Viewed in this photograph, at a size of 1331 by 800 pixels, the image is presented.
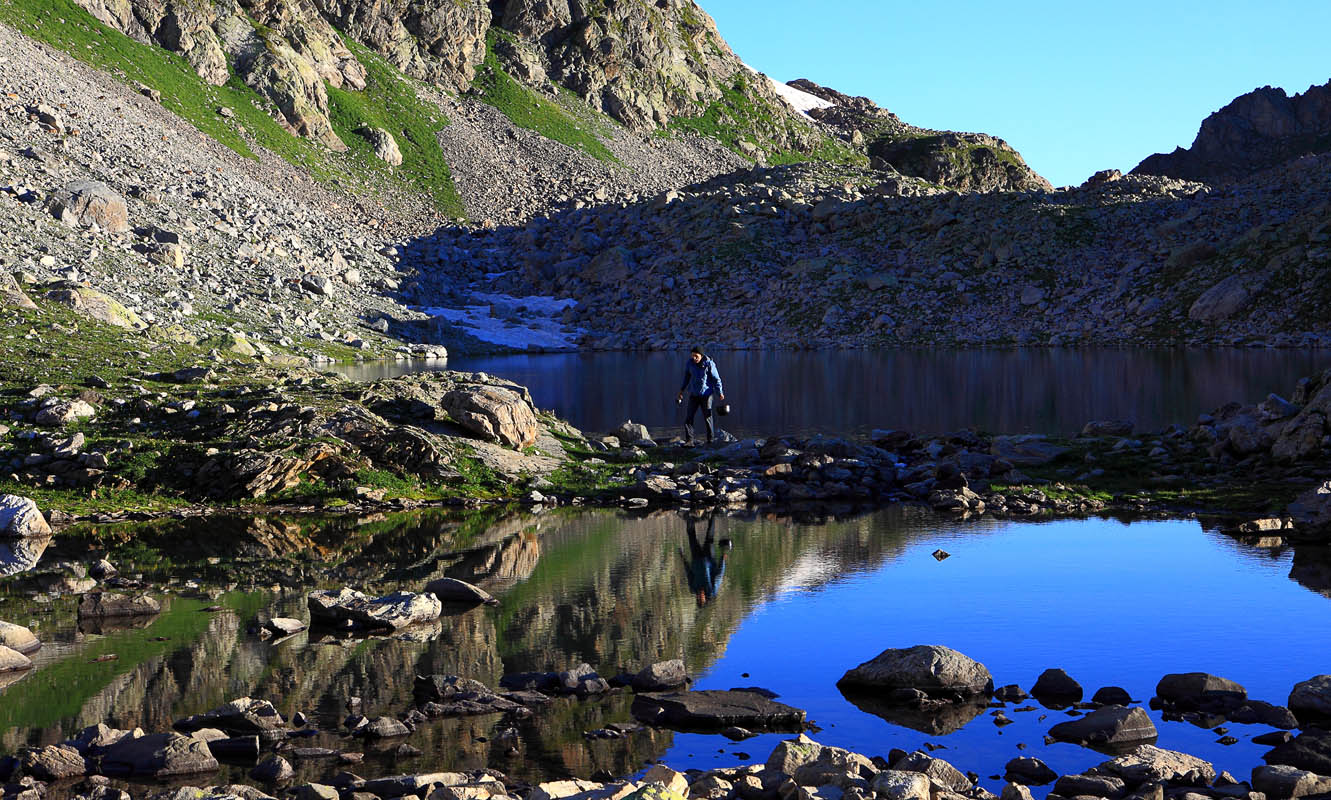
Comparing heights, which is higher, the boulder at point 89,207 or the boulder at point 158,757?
the boulder at point 89,207

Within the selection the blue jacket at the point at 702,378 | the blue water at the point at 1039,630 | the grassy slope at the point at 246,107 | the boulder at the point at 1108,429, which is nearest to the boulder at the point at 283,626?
the blue water at the point at 1039,630

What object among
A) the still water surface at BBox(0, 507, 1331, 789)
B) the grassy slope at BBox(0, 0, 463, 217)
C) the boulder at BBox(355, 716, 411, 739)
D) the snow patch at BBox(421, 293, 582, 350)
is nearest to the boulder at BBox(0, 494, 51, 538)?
the still water surface at BBox(0, 507, 1331, 789)

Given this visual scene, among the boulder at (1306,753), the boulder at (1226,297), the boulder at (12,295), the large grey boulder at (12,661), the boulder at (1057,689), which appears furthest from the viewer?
the boulder at (1226,297)

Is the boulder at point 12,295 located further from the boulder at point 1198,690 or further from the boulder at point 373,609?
the boulder at point 1198,690

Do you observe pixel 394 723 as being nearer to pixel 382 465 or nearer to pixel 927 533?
pixel 927 533

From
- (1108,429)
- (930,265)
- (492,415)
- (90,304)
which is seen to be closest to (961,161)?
(930,265)

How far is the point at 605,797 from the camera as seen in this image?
8930mm

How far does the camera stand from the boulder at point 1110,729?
1169cm

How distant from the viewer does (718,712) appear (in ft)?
40.9

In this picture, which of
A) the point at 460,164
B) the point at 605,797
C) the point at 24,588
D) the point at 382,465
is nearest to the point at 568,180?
the point at 460,164

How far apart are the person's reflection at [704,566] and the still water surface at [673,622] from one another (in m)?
0.15

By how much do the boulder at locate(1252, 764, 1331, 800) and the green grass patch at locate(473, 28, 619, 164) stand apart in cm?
14236

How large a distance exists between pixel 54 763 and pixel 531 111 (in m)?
148

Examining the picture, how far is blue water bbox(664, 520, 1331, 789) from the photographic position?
11961 millimetres
